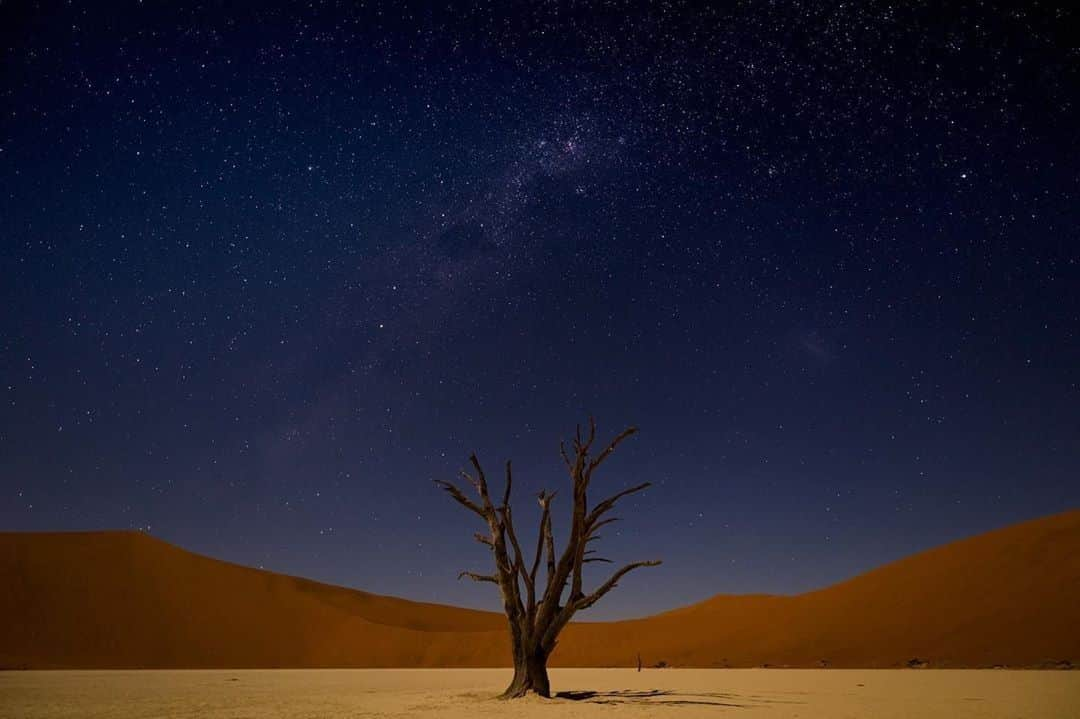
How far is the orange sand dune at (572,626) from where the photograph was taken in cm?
4731

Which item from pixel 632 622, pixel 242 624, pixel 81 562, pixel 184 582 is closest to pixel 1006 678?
pixel 632 622

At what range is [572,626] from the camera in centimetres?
7694

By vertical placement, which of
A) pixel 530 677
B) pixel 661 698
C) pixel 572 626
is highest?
pixel 572 626

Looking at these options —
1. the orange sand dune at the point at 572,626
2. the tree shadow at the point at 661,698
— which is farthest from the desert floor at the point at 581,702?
the orange sand dune at the point at 572,626

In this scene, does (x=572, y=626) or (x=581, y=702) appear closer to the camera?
(x=581, y=702)

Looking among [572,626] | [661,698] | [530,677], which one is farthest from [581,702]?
[572,626]

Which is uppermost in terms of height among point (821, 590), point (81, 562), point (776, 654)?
point (81, 562)

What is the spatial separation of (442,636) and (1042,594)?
161ft

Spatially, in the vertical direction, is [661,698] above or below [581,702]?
below

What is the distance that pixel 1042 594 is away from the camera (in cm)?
4809

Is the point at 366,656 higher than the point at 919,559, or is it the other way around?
the point at 919,559

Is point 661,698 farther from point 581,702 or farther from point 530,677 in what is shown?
point 530,677

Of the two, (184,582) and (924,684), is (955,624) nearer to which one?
(924,684)

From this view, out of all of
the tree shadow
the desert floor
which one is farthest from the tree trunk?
the tree shadow
